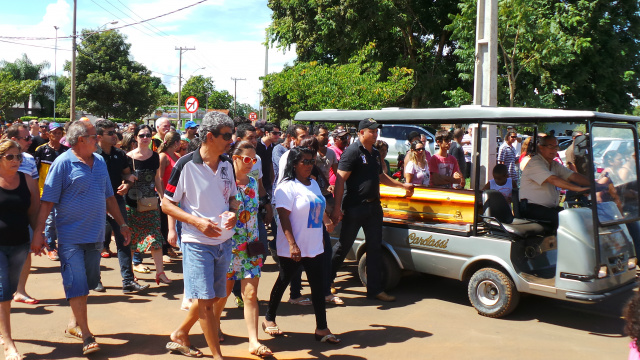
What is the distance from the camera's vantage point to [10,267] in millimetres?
4520

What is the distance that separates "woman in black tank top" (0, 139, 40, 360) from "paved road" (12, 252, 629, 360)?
47cm

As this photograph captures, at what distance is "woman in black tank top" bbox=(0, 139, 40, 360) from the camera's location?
14.6ft

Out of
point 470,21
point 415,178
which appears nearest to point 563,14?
point 470,21

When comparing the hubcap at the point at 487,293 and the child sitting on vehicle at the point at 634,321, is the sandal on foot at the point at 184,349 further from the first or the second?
the child sitting on vehicle at the point at 634,321

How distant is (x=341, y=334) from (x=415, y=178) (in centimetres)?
364

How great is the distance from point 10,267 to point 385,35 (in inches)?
826

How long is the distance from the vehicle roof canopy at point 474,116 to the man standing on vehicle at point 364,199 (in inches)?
21.8

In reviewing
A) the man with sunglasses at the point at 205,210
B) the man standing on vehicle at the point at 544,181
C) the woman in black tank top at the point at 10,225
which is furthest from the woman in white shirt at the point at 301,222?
the man standing on vehicle at the point at 544,181

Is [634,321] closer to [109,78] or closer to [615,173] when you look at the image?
[615,173]

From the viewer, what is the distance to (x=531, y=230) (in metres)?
5.96

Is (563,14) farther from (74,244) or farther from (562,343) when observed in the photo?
(74,244)

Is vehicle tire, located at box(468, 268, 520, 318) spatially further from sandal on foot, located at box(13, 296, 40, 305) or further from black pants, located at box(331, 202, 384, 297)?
sandal on foot, located at box(13, 296, 40, 305)

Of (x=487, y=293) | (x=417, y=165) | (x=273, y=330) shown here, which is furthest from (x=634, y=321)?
(x=417, y=165)

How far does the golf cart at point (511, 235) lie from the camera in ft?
17.4
